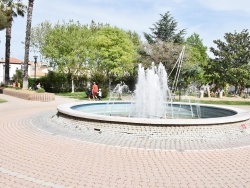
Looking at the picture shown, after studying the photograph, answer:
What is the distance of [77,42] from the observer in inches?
1559

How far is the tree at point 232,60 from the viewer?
4034cm

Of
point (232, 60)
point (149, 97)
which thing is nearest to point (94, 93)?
point (149, 97)

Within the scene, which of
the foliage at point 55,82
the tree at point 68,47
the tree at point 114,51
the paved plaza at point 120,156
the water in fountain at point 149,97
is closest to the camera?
the paved plaza at point 120,156

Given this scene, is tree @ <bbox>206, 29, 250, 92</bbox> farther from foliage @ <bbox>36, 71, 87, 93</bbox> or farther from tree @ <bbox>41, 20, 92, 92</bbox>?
foliage @ <bbox>36, 71, 87, 93</bbox>

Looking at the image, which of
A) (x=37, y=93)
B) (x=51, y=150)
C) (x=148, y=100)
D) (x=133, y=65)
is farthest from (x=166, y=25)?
(x=51, y=150)

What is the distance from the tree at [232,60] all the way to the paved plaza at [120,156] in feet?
100

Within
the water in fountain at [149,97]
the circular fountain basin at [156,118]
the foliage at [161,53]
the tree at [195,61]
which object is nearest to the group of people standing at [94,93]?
the circular fountain basin at [156,118]

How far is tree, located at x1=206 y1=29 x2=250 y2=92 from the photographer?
132ft

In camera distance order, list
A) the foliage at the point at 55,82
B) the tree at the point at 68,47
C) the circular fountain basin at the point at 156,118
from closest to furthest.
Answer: the circular fountain basin at the point at 156,118
the tree at the point at 68,47
the foliage at the point at 55,82

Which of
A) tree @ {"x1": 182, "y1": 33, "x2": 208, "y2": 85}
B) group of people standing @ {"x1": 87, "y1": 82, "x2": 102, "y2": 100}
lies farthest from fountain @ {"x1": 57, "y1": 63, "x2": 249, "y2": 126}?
tree @ {"x1": 182, "y1": 33, "x2": 208, "y2": 85}

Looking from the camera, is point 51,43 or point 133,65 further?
point 133,65

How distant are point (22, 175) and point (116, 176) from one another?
201 cm

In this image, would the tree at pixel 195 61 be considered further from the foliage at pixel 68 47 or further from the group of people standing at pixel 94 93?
the group of people standing at pixel 94 93

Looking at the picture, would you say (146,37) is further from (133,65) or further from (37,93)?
(37,93)
